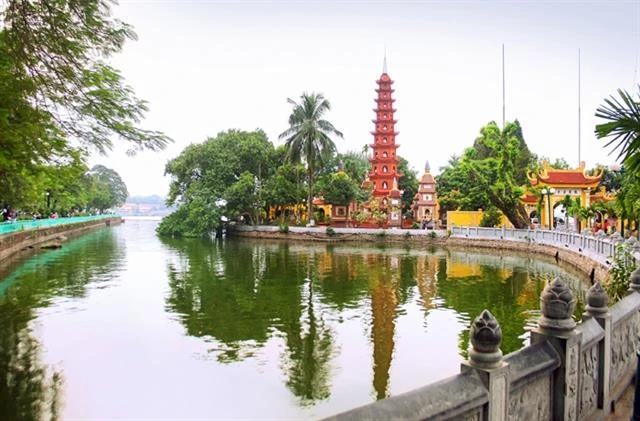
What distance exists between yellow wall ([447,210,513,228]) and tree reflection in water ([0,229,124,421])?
23328 millimetres

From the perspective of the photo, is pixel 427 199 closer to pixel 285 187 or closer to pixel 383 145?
pixel 383 145

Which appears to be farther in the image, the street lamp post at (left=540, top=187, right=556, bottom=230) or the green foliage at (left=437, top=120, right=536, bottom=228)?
the green foliage at (left=437, top=120, right=536, bottom=228)

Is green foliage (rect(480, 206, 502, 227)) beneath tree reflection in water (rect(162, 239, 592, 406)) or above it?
above

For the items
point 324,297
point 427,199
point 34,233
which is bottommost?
point 324,297

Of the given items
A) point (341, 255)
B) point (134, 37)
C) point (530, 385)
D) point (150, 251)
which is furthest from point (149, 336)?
point (150, 251)

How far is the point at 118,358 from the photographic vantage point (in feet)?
31.6

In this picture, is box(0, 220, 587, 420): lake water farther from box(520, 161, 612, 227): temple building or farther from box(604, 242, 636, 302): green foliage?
box(520, 161, 612, 227): temple building

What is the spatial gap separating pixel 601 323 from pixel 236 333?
835 cm

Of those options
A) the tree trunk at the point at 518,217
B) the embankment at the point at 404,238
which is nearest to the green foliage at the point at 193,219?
the embankment at the point at 404,238

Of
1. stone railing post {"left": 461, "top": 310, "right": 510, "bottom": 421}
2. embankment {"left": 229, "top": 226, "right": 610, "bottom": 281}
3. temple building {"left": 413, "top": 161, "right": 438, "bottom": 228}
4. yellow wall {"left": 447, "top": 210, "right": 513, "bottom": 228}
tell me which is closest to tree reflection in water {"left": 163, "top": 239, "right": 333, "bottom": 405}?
stone railing post {"left": 461, "top": 310, "right": 510, "bottom": 421}

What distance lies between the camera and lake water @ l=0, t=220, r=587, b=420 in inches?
302

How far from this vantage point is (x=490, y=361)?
2.91m

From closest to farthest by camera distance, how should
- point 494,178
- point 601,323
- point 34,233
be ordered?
point 601,323, point 34,233, point 494,178

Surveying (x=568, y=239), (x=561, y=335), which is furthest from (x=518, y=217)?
(x=561, y=335)
